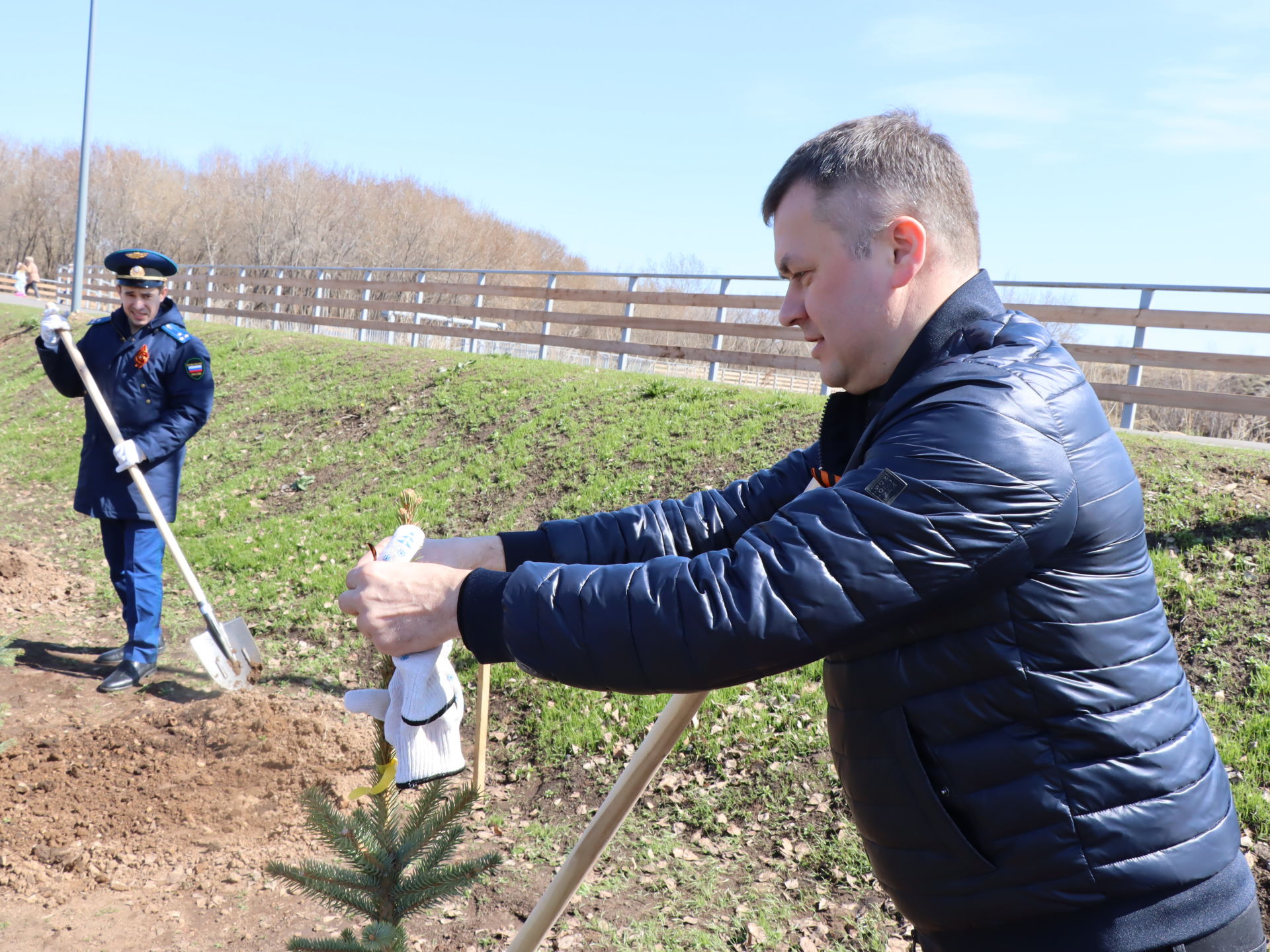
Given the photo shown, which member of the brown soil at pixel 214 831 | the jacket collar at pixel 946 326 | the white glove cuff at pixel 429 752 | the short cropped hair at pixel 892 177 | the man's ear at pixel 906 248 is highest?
the short cropped hair at pixel 892 177

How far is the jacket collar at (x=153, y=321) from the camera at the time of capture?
245 inches

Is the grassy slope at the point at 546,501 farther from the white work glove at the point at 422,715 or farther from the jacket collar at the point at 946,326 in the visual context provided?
the jacket collar at the point at 946,326

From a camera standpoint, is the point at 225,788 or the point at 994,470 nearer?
the point at 994,470

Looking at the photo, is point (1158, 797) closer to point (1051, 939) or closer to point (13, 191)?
point (1051, 939)

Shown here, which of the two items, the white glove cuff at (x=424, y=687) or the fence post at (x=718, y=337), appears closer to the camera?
the white glove cuff at (x=424, y=687)

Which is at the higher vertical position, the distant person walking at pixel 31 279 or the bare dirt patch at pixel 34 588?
the distant person walking at pixel 31 279

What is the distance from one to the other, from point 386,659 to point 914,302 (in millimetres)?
1171

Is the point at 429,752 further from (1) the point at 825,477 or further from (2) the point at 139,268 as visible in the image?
(2) the point at 139,268

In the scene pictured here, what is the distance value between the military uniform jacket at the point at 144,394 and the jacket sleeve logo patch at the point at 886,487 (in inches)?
224

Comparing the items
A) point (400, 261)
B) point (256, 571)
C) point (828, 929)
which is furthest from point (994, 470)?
point (400, 261)

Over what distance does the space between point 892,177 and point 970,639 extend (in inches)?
30.7

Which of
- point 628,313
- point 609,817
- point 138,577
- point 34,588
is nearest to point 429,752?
point 609,817

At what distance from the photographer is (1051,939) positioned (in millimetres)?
1409

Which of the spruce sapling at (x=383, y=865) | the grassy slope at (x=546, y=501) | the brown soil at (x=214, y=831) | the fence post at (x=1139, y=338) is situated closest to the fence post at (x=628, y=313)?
the grassy slope at (x=546, y=501)
